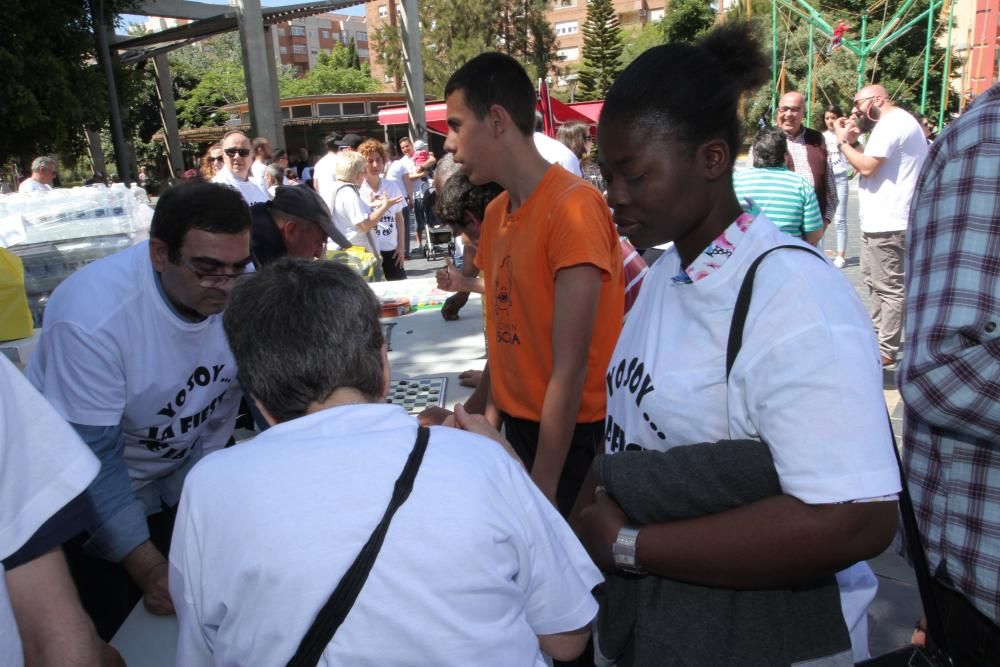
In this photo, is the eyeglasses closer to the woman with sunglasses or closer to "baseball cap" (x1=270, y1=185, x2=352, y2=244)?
"baseball cap" (x1=270, y1=185, x2=352, y2=244)

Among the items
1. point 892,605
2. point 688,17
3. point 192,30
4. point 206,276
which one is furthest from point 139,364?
point 688,17

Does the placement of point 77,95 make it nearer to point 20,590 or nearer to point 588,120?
point 588,120

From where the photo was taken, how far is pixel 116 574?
1.84 meters

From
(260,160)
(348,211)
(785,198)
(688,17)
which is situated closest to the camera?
(785,198)

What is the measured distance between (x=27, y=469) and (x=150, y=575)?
2.36 ft

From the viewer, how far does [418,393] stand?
2.77 metres

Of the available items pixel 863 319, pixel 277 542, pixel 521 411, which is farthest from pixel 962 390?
pixel 521 411

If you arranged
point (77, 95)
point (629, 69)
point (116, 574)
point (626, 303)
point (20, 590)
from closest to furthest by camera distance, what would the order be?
point (20, 590), point (629, 69), point (116, 574), point (626, 303), point (77, 95)

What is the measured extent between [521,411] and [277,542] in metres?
1.20

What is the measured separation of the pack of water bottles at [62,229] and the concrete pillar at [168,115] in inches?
641

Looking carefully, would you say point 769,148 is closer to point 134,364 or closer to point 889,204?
point 889,204

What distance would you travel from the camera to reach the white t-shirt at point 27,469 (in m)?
1.04

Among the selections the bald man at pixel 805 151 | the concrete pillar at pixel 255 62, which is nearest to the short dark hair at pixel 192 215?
the bald man at pixel 805 151

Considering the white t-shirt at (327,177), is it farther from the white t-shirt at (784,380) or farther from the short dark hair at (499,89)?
the white t-shirt at (784,380)
